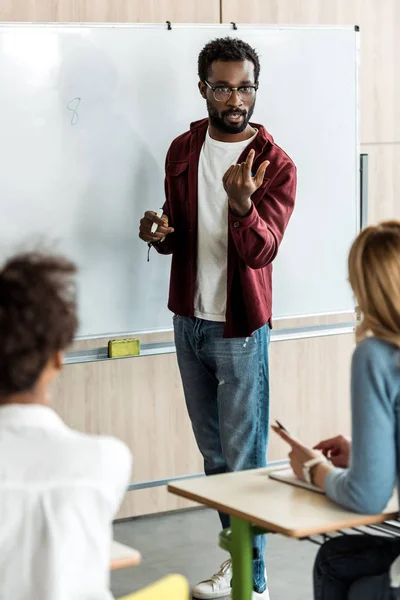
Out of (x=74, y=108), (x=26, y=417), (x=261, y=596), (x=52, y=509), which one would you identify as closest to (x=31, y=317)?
(x=26, y=417)

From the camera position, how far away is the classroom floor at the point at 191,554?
3.63 metres

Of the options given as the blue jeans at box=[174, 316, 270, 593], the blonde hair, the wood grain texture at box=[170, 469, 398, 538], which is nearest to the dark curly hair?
the wood grain texture at box=[170, 469, 398, 538]

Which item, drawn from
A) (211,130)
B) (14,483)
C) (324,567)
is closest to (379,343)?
(324,567)

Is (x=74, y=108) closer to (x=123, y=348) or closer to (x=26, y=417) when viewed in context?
(x=123, y=348)

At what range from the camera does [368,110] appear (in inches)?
186

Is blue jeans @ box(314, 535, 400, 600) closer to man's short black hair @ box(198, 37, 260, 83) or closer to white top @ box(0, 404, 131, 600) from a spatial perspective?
white top @ box(0, 404, 131, 600)

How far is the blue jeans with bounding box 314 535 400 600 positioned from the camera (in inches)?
94.1

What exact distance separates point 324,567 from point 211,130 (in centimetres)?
168

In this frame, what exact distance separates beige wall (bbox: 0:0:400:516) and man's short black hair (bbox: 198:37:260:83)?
0.66m

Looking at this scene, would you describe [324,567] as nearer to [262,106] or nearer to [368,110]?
[262,106]

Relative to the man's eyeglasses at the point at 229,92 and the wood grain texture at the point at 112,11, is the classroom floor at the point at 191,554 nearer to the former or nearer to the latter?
the man's eyeglasses at the point at 229,92

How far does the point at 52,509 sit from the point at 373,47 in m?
3.61

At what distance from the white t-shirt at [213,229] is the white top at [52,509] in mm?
1799

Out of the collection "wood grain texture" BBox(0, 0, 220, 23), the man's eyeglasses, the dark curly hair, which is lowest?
the dark curly hair
